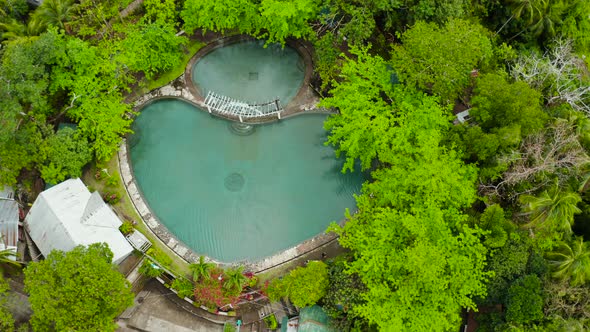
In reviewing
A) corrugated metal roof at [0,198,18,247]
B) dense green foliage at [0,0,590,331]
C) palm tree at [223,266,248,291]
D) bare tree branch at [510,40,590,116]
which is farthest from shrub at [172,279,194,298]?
bare tree branch at [510,40,590,116]

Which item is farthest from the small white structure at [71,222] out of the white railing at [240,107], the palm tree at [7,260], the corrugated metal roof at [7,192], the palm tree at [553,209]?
the palm tree at [553,209]

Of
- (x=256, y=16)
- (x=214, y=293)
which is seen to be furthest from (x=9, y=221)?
(x=256, y=16)

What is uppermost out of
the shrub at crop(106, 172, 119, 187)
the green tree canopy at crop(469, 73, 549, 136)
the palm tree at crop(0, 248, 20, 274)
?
the shrub at crop(106, 172, 119, 187)

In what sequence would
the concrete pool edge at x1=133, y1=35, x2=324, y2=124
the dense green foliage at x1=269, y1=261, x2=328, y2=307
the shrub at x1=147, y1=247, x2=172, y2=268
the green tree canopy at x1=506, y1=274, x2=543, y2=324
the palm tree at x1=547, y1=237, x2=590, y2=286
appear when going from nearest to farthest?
1. the green tree canopy at x1=506, y1=274, x2=543, y2=324
2. the palm tree at x1=547, y1=237, x2=590, y2=286
3. the dense green foliage at x1=269, y1=261, x2=328, y2=307
4. the shrub at x1=147, y1=247, x2=172, y2=268
5. the concrete pool edge at x1=133, y1=35, x2=324, y2=124

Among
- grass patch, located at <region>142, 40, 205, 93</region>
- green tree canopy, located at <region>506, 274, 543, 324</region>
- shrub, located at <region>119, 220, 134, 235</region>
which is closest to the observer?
green tree canopy, located at <region>506, 274, 543, 324</region>

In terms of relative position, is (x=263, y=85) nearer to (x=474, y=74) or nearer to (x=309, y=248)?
(x=309, y=248)

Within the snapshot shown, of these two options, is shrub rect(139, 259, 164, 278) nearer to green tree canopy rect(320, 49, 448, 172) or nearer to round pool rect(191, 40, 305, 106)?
round pool rect(191, 40, 305, 106)
